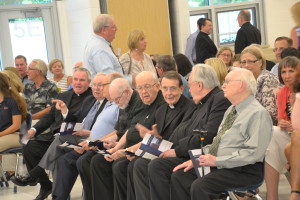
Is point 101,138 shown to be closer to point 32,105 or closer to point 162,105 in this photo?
point 162,105

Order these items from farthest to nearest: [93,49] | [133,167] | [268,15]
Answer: [268,15] → [93,49] → [133,167]

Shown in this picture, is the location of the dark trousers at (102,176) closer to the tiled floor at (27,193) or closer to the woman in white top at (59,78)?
the tiled floor at (27,193)

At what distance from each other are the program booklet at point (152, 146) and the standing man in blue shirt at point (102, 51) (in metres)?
2.01

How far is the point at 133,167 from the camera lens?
15.9 ft

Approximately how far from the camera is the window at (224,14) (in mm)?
12461

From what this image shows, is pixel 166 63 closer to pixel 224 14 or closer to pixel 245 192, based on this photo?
pixel 245 192

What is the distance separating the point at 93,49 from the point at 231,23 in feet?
21.9

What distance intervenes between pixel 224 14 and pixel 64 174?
760cm

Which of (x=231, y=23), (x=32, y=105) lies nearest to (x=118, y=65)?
(x=32, y=105)

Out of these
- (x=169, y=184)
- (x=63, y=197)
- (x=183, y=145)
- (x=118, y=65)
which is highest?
(x=118, y=65)

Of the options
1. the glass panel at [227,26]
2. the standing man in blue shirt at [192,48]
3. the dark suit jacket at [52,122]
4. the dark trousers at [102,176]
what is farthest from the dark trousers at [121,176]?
the glass panel at [227,26]

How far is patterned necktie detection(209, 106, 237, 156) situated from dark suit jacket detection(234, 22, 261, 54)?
17.5 ft

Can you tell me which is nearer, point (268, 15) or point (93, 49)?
point (93, 49)

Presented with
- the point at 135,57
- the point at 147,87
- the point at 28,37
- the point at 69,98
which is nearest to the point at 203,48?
the point at 135,57
